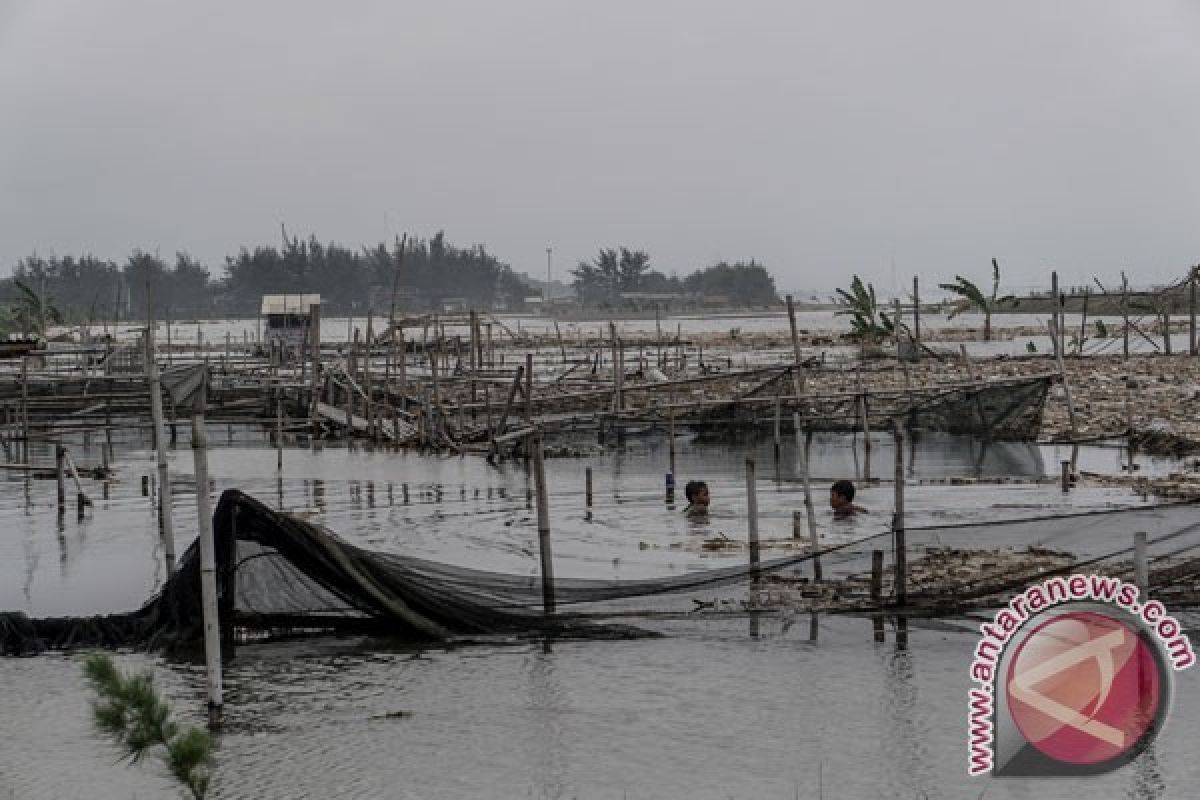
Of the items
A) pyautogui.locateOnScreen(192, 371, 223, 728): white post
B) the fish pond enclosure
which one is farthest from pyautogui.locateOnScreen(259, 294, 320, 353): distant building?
pyautogui.locateOnScreen(192, 371, 223, 728): white post

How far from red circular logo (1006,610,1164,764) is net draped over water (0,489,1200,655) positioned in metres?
1.82

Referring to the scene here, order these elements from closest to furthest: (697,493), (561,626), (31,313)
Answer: (561,626) → (697,493) → (31,313)

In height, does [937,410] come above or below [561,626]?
above

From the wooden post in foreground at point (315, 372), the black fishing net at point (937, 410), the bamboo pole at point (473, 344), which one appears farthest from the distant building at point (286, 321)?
the black fishing net at point (937, 410)

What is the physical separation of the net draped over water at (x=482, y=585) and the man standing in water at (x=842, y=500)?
456 centimetres

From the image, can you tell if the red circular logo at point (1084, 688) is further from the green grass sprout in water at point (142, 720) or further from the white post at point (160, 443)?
the white post at point (160, 443)

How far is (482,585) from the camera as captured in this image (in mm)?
11984

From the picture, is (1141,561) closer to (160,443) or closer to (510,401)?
(160,443)

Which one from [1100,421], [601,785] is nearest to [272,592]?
[601,785]

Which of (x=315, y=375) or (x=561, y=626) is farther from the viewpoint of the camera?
(x=315, y=375)

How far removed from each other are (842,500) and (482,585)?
630cm

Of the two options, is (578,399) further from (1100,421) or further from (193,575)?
(193,575)

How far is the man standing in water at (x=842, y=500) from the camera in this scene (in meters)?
17.0

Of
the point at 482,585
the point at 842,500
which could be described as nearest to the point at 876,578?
the point at 482,585
